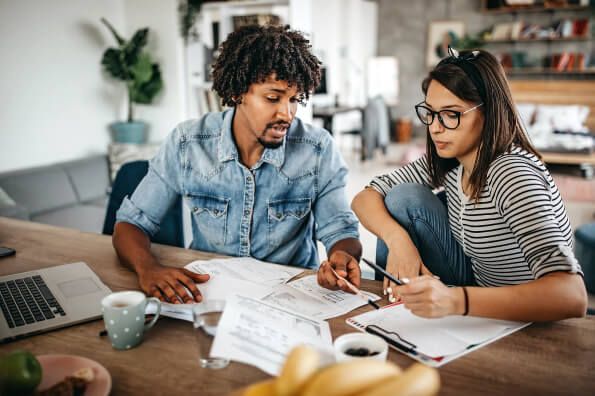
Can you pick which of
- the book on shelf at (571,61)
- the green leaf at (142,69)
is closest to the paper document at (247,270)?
the green leaf at (142,69)

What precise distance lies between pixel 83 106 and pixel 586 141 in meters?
5.51

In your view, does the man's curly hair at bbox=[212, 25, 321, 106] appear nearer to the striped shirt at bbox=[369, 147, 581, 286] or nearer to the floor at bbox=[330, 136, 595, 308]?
the striped shirt at bbox=[369, 147, 581, 286]

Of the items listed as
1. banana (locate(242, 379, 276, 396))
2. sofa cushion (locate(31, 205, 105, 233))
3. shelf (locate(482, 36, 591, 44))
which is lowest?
sofa cushion (locate(31, 205, 105, 233))

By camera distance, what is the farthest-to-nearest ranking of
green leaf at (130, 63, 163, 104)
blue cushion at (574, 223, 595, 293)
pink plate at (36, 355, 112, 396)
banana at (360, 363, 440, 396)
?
green leaf at (130, 63, 163, 104), blue cushion at (574, 223, 595, 293), pink plate at (36, 355, 112, 396), banana at (360, 363, 440, 396)

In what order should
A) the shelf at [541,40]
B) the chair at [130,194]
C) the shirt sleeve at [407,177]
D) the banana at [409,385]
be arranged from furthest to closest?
the shelf at [541,40] < the chair at [130,194] < the shirt sleeve at [407,177] < the banana at [409,385]

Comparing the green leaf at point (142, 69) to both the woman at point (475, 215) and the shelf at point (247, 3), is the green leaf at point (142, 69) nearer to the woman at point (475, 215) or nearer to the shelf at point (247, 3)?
the shelf at point (247, 3)

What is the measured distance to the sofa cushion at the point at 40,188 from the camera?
3.52m

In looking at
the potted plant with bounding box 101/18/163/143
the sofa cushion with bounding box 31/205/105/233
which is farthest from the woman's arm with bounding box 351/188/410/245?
the potted plant with bounding box 101/18/163/143

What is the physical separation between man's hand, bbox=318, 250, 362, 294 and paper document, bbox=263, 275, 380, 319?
0.05ft

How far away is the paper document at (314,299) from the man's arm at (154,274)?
0.60ft

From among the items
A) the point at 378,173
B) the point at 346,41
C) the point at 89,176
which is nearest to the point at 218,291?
the point at 89,176

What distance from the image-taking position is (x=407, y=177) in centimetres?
174

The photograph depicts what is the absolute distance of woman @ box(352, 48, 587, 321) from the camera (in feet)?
3.39

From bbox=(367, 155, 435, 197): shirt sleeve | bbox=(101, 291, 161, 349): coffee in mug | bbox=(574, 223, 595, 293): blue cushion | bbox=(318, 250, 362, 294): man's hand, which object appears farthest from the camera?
bbox=(574, 223, 595, 293): blue cushion
